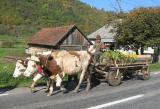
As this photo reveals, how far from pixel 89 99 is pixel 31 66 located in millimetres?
2140

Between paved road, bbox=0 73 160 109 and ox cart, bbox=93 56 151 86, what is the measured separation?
71cm

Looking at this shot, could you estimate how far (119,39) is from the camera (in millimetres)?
38938

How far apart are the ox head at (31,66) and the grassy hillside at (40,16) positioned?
320 feet

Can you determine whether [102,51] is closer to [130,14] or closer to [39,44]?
[130,14]

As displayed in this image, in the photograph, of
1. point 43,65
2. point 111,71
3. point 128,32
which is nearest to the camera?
point 43,65

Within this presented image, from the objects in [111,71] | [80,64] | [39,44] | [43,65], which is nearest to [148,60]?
[111,71]

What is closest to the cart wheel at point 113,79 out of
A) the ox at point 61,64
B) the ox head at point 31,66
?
the ox at point 61,64

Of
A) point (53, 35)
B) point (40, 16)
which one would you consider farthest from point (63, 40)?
point (40, 16)

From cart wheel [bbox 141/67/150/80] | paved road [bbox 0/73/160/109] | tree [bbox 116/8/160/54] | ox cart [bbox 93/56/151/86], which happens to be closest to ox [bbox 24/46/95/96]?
paved road [bbox 0/73/160/109]

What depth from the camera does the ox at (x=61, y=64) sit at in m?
13.3

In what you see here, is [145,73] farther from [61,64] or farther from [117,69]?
[61,64]

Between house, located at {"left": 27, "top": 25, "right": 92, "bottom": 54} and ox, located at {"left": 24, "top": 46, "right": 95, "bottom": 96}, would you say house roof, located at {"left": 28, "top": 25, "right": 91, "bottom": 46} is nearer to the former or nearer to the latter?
house, located at {"left": 27, "top": 25, "right": 92, "bottom": 54}

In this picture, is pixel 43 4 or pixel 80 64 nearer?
pixel 80 64

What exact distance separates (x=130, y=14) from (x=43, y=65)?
2703cm
